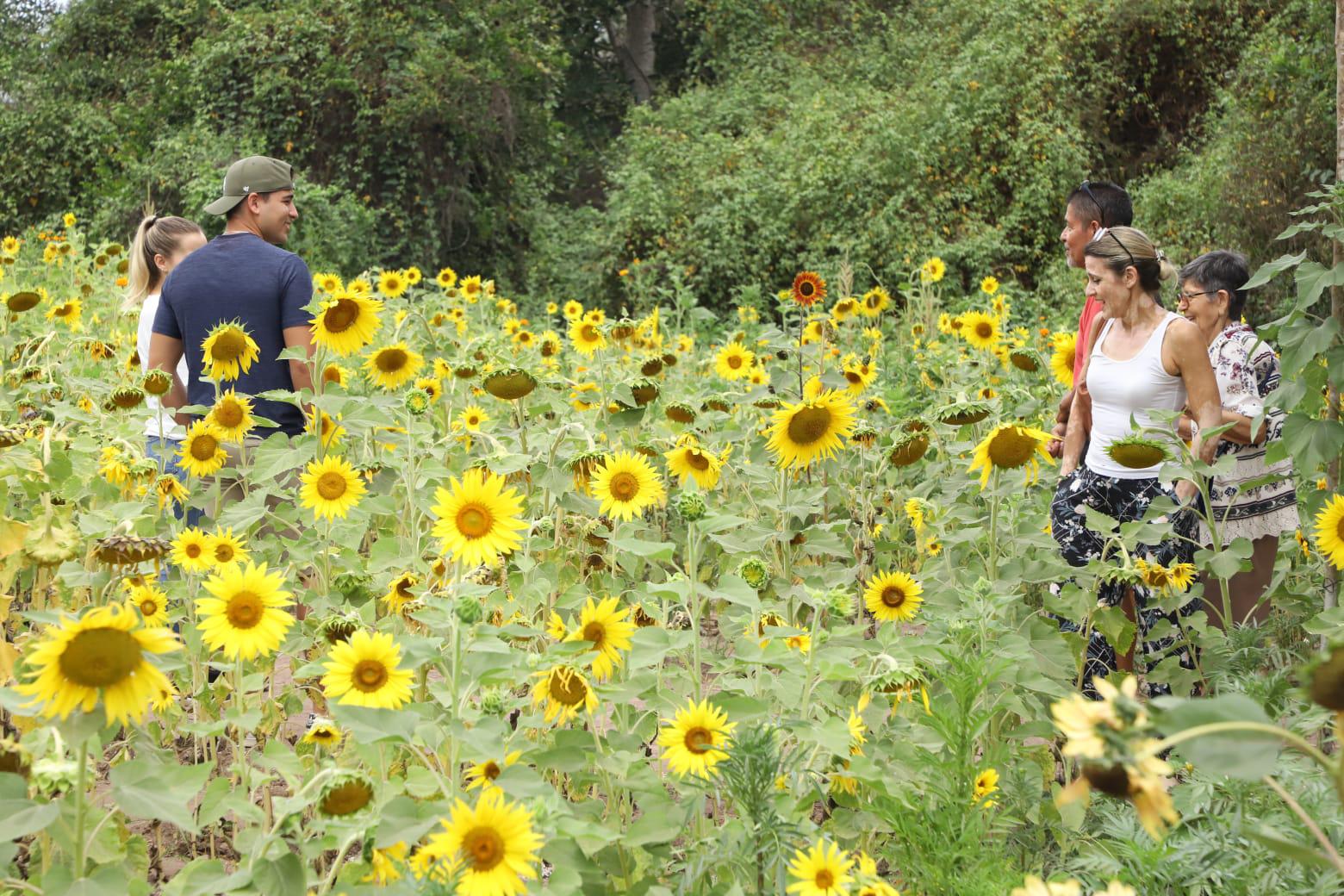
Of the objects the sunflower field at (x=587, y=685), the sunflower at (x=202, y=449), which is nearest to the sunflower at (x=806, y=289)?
the sunflower field at (x=587, y=685)

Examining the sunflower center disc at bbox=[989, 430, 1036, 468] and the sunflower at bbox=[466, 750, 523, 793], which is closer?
the sunflower at bbox=[466, 750, 523, 793]

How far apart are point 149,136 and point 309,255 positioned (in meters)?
3.62

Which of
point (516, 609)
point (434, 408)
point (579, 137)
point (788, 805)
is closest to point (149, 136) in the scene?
point (579, 137)

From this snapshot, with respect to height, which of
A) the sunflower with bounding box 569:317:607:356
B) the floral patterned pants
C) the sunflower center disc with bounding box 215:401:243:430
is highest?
the sunflower with bounding box 569:317:607:356

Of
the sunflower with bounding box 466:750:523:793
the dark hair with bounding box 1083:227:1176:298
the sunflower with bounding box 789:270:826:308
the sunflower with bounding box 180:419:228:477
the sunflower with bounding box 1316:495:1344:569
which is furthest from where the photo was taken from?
the sunflower with bounding box 789:270:826:308

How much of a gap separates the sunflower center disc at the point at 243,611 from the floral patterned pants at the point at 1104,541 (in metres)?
2.00

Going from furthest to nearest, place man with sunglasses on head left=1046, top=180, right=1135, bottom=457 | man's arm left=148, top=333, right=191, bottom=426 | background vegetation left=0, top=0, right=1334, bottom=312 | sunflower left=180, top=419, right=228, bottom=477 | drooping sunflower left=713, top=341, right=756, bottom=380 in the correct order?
1. background vegetation left=0, top=0, right=1334, bottom=312
2. drooping sunflower left=713, top=341, right=756, bottom=380
3. man with sunglasses on head left=1046, top=180, right=1135, bottom=457
4. man's arm left=148, top=333, right=191, bottom=426
5. sunflower left=180, top=419, right=228, bottom=477

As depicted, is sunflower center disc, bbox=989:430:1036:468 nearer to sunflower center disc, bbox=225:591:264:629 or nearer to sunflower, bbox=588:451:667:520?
sunflower, bbox=588:451:667:520

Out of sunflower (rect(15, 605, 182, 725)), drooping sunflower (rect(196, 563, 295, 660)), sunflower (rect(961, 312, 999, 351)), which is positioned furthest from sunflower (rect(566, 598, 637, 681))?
sunflower (rect(961, 312, 999, 351))

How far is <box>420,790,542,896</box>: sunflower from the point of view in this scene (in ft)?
4.82

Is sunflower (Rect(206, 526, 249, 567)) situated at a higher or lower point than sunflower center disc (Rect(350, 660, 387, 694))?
higher

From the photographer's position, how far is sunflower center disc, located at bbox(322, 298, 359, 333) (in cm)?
285

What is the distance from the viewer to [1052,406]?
5355mm

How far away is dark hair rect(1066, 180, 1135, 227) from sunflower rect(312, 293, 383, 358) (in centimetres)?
213
